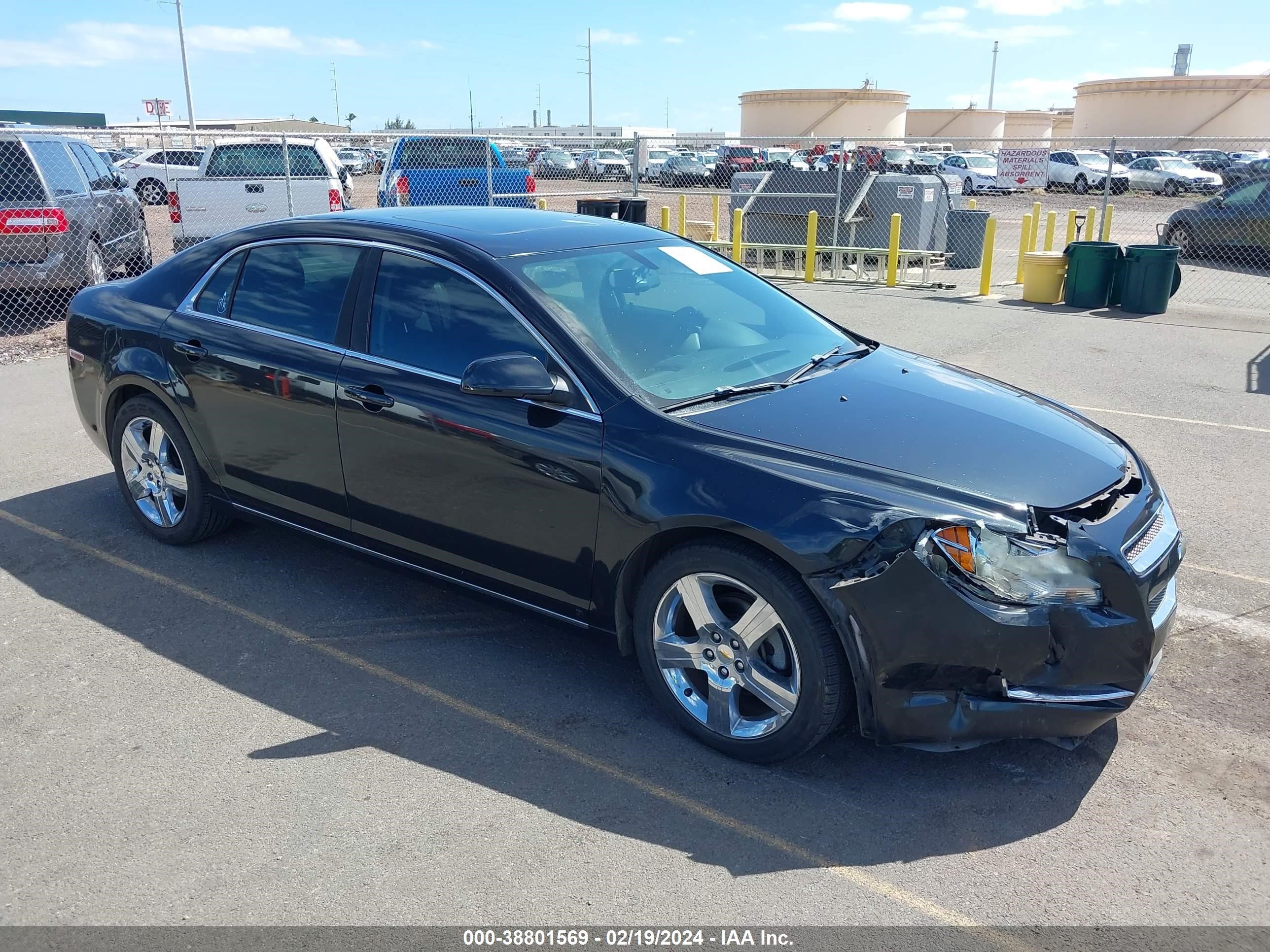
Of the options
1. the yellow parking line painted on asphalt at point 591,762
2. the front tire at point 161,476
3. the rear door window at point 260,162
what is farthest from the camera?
the rear door window at point 260,162

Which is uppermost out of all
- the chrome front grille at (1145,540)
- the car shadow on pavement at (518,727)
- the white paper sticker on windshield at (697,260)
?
the white paper sticker on windshield at (697,260)

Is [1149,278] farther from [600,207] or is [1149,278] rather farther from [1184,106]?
[1184,106]

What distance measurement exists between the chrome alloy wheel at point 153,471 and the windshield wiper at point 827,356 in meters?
2.99

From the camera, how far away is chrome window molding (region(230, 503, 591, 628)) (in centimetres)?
386

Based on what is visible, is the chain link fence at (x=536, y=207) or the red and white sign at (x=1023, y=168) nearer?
the chain link fence at (x=536, y=207)

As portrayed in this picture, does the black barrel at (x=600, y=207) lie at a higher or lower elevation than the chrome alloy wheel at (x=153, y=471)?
higher

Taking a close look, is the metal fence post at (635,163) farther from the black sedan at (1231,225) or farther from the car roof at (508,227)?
the car roof at (508,227)

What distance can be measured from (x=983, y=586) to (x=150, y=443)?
13.4 feet

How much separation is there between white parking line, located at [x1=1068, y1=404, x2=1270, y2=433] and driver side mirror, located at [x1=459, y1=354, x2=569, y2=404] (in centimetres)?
545

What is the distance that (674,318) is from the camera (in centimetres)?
419

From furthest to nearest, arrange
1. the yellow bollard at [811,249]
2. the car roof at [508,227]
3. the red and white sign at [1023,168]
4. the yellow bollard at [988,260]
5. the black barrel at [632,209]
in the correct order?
the red and white sign at [1023,168]
the yellow bollard at [811,249]
the yellow bollard at [988,260]
the black barrel at [632,209]
the car roof at [508,227]

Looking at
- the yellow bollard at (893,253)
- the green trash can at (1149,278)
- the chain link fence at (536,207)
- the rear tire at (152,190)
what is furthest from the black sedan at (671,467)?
the rear tire at (152,190)

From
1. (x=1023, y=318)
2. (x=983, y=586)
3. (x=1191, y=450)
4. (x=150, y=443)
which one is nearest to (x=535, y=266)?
(x=983, y=586)

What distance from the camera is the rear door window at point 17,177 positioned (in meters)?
10.0
